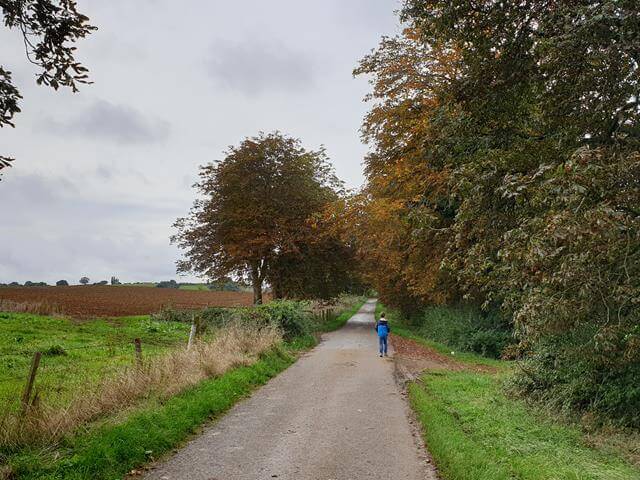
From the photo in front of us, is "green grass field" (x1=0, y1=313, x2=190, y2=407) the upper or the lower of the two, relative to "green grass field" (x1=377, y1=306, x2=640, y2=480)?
upper

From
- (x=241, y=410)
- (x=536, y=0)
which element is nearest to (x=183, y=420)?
(x=241, y=410)

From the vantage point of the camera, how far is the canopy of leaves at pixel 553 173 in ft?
20.8

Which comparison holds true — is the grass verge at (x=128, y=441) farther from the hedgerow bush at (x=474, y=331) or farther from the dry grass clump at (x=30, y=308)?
the dry grass clump at (x=30, y=308)

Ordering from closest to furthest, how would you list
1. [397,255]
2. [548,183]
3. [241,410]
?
[548,183] → [241,410] → [397,255]

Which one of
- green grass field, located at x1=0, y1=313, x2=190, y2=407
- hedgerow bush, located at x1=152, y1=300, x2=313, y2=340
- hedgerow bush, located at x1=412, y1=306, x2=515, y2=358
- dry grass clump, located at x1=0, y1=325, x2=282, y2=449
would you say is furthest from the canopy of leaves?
hedgerow bush, located at x1=152, y1=300, x2=313, y2=340

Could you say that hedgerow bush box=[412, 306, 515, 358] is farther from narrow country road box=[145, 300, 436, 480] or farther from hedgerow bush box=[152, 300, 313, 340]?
narrow country road box=[145, 300, 436, 480]

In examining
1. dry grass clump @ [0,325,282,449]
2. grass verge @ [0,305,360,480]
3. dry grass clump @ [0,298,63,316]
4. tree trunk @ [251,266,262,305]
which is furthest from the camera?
tree trunk @ [251,266,262,305]

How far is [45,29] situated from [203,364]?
838 centimetres

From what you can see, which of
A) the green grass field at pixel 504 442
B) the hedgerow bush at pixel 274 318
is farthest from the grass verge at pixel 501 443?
the hedgerow bush at pixel 274 318

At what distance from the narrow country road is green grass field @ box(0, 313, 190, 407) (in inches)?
111

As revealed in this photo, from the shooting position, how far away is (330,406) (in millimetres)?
11008

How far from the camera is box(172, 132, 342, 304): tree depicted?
1262 inches

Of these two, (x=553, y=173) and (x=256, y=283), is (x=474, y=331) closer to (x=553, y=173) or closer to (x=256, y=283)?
(x=256, y=283)

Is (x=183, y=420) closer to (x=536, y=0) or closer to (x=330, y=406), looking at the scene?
(x=330, y=406)
